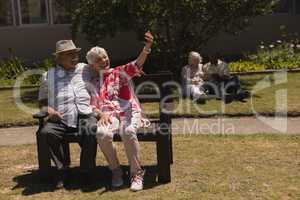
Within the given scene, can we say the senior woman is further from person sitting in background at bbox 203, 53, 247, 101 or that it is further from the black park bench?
person sitting in background at bbox 203, 53, 247, 101

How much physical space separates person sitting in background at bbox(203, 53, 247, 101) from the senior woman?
3856 millimetres

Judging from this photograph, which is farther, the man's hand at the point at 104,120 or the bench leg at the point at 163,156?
the man's hand at the point at 104,120

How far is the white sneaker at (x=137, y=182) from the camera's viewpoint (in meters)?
5.23

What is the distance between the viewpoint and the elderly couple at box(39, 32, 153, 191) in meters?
5.38

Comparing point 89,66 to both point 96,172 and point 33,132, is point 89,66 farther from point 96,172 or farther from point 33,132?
point 33,132

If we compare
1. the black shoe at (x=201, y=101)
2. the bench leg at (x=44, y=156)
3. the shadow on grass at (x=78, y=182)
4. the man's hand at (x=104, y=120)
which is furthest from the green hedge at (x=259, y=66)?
the bench leg at (x=44, y=156)

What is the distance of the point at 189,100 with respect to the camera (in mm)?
9336

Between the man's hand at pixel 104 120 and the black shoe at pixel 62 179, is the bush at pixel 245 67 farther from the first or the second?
the black shoe at pixel 62 179

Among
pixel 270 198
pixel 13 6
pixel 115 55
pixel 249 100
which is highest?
pixel 13 6

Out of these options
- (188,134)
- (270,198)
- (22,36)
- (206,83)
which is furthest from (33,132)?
(22,36)

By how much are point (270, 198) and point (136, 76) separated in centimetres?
198

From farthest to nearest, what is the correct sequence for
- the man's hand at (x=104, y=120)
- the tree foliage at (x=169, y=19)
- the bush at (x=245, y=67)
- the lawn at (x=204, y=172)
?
the bush at (x=245, y=67) < the tree foliage at (x=169, y=19) < the man's hand at (x=104, y=120) < the lawn at (x=204, y=172)

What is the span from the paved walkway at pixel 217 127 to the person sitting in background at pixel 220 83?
1.20 m

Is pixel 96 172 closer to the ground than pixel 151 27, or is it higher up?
closer to the ground
